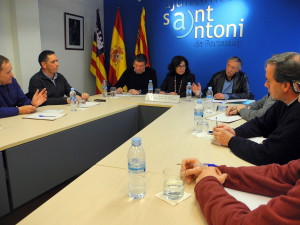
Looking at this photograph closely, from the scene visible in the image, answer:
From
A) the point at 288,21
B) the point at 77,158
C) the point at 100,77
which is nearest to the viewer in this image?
the point at 77,158

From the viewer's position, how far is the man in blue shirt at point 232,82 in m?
3.75

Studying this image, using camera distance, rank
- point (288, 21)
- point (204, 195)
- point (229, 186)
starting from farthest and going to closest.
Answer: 1. point (288, 21)
2. point (229, 186)
3. point (204, 195)

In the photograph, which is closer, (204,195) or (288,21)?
(204,195)

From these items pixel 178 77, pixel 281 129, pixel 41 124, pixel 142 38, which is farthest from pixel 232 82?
pixel 41 124

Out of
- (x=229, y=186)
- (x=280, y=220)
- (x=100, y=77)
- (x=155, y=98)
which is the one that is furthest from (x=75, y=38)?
(x=280, y=220)

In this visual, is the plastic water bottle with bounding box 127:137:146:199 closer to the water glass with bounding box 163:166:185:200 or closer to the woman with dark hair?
the water glass with bounding box 163:166:185:200

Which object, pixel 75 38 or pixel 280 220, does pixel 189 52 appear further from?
pixel 280 220

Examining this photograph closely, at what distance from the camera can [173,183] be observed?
1.11 meters

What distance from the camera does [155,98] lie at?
3.57m

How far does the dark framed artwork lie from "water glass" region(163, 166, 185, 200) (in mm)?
4057

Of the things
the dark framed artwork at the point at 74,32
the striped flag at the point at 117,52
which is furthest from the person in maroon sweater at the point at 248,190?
the striped flag at the point at 117,52

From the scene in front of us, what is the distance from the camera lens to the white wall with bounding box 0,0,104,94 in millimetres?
3629

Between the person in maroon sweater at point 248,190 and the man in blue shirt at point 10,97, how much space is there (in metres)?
1.94

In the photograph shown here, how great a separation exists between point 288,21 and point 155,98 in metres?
2.53
